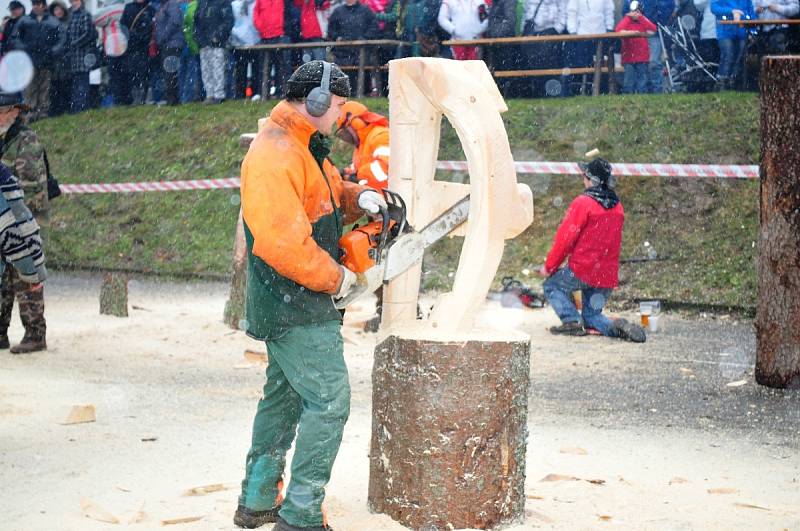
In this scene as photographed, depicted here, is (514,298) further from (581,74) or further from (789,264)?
(581,74)

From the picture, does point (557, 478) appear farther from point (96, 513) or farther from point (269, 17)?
point (269, 17)

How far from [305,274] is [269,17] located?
1327cm

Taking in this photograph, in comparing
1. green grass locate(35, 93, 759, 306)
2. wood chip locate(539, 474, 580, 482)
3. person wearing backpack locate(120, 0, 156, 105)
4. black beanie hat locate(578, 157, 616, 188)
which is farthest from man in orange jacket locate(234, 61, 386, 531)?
person wearing backpack locate(120, 0, 156, 105)

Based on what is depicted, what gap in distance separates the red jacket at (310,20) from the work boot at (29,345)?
903 centimetres

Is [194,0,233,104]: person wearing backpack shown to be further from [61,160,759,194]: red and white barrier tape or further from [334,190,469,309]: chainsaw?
[334,190,469,309]: chainsaw

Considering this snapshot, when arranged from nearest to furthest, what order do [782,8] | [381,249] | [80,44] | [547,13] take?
[381,249], [782,8], [547,13], [80,44]

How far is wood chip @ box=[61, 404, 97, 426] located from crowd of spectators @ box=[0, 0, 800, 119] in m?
9.90

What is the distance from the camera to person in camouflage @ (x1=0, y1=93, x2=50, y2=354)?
845cm

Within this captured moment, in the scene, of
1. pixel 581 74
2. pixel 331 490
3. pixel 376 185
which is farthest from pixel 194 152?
pixel 331 490

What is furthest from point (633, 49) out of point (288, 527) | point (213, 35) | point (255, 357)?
point (288, 527)

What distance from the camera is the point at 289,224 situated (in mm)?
4012

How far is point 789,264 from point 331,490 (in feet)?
12.8

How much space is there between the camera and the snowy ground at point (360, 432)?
192 inches

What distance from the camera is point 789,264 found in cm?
736
